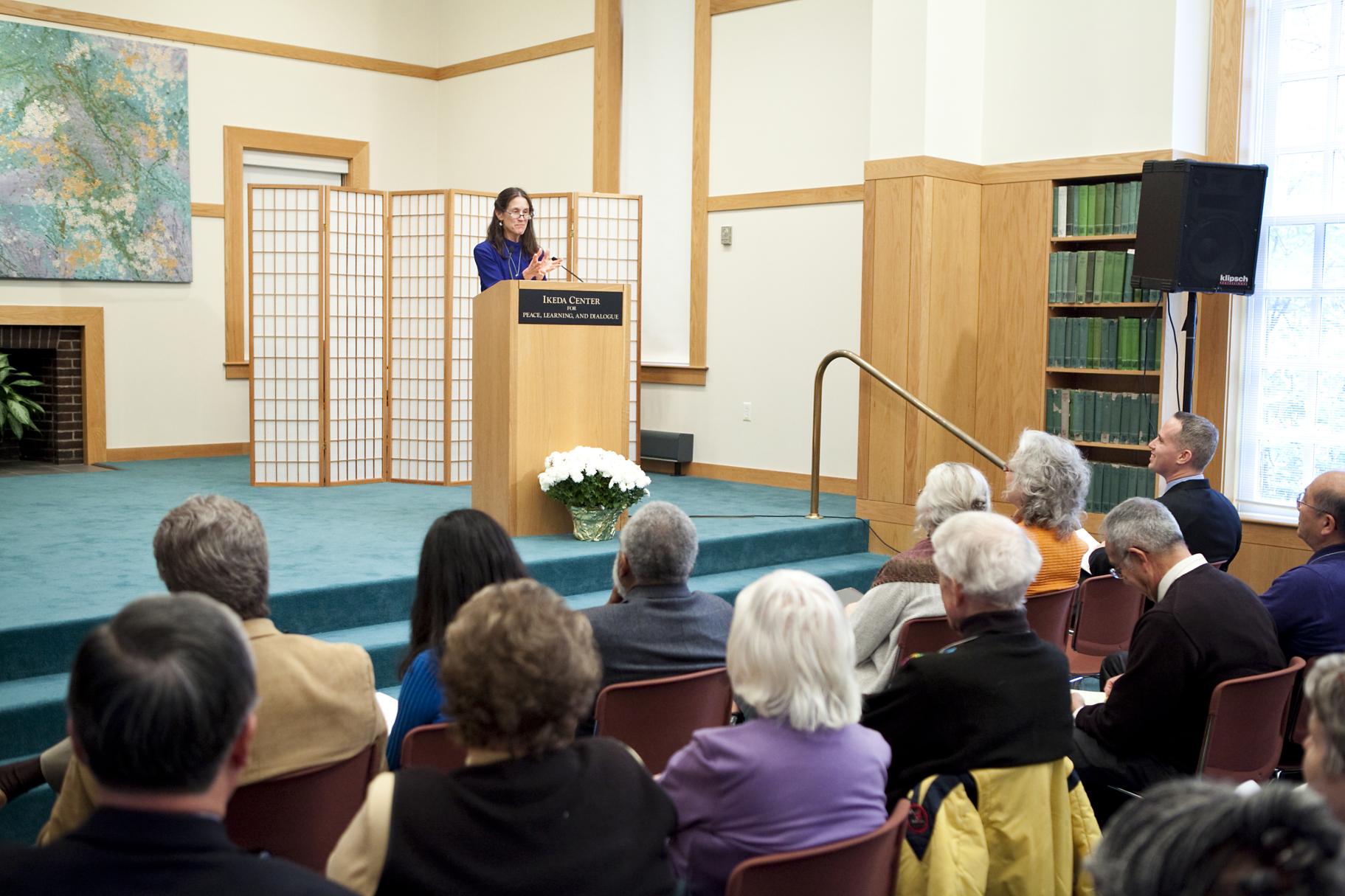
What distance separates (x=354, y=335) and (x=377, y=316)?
21cm

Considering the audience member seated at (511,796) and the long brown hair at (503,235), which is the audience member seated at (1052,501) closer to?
the audience member seated at (511,796)

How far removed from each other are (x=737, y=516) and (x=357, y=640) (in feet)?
8.75

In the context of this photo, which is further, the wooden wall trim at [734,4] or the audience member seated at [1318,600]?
the wooden wall trim at [734,4]

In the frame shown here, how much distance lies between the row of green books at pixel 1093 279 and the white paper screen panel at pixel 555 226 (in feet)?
10.1

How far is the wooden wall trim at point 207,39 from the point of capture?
8.47m

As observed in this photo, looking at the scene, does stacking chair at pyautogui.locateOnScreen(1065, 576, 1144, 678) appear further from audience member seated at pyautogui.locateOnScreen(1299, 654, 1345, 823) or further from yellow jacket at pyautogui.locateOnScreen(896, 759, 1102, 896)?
audience member seated at pyautogui.locateOnScreen(1299, 654, 1345, 823)

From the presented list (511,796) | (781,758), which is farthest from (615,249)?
(511,796)

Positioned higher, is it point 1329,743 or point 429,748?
point 1329,743

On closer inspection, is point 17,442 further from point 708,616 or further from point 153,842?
point 153,842

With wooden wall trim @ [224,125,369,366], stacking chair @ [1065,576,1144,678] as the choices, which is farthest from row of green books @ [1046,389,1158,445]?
wooden wall trim @ [224,125,369,366]

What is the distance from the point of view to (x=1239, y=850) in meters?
1.12

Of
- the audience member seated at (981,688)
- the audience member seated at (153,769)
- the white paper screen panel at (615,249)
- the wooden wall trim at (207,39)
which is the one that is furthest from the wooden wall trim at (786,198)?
the audience member seated at (153,769)

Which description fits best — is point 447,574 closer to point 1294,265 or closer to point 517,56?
point 1294,265

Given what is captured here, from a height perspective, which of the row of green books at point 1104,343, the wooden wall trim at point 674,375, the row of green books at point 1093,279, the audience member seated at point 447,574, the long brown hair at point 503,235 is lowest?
the audience member seated at point 447,574
